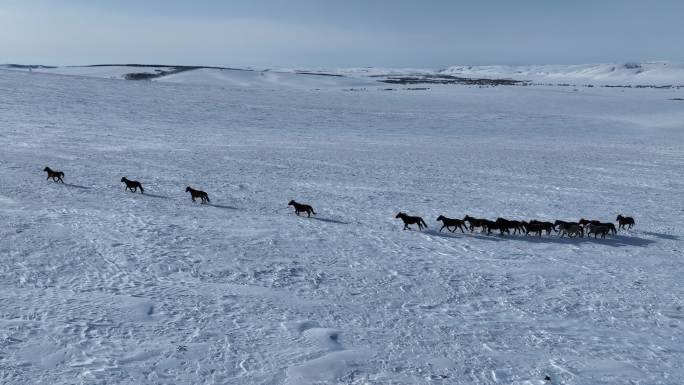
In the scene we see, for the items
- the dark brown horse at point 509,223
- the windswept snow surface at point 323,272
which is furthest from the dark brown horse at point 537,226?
the windswept snow surface at point 323,272

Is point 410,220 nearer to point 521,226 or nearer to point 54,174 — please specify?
point 521,226

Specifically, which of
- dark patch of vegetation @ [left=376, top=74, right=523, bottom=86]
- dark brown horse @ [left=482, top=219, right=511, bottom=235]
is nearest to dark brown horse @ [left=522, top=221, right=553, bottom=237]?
dark brown horse @ [left=482, top=219, right=511, bottom=235]

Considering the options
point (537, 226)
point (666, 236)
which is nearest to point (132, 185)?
point (537, 226)

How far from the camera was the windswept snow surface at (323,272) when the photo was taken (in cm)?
688

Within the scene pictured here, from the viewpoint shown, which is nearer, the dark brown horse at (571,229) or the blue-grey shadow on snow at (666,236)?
the dark brown horse at (571,229)

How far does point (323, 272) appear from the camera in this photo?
32.8ft

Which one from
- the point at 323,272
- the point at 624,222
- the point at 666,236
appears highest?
the point at 624,222

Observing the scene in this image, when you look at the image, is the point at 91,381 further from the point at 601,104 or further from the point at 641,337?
the point at 601,104

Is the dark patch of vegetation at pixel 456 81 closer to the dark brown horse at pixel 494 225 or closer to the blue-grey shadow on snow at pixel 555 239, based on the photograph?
the blue-grey shadow on snow at pixel 555 239

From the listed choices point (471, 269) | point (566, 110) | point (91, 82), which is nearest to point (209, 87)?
point (91, 82)

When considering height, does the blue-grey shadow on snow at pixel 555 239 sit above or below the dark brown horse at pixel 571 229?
below

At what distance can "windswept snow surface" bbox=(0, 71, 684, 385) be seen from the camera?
6875mm

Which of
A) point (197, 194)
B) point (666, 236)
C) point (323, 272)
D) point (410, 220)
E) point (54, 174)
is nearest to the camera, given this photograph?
point (323, 272)

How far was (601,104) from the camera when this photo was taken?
5928cm
